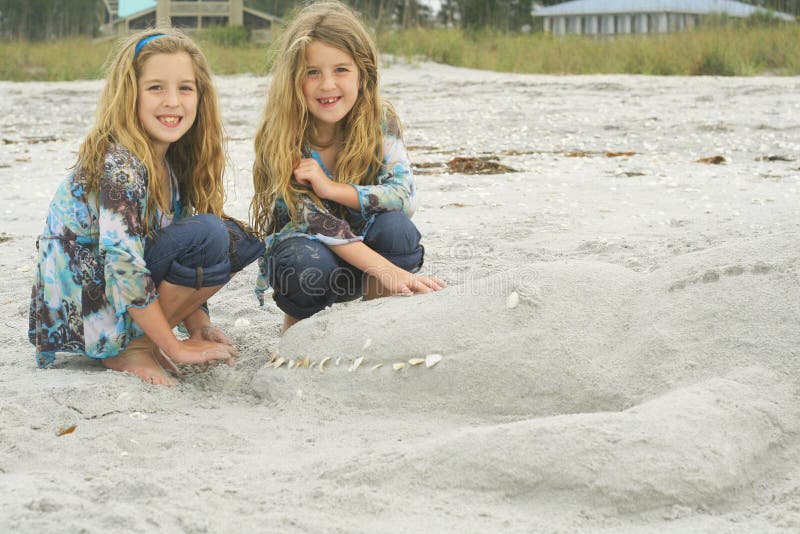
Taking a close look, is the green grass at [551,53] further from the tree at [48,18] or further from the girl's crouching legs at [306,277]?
the girl's crouching legs at [306,277]

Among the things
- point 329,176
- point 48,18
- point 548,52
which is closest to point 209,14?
point 48,18

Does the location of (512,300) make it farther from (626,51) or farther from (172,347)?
(626,51)

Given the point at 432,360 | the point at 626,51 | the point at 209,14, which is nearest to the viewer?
the point at 432,360

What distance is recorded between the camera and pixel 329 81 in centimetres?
296

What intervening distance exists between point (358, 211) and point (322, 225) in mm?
170

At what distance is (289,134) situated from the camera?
2.98 meters

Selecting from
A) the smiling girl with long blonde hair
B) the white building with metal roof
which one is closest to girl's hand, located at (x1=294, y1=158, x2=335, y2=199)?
the smiling girl with long blonde hair

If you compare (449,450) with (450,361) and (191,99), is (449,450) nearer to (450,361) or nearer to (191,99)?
(450,361)

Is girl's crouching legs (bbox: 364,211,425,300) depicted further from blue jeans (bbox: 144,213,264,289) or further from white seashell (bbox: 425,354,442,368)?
white seashell (bbox: 425,354,442,368)

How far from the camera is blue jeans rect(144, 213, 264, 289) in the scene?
2730mm

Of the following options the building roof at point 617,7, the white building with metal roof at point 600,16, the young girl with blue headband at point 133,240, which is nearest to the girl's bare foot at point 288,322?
the young girl with blue headband at point 133,240

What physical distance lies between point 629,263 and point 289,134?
1.46 meters

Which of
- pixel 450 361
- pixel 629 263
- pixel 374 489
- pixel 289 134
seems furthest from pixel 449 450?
pixel 629 263

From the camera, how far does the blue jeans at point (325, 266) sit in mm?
2934
